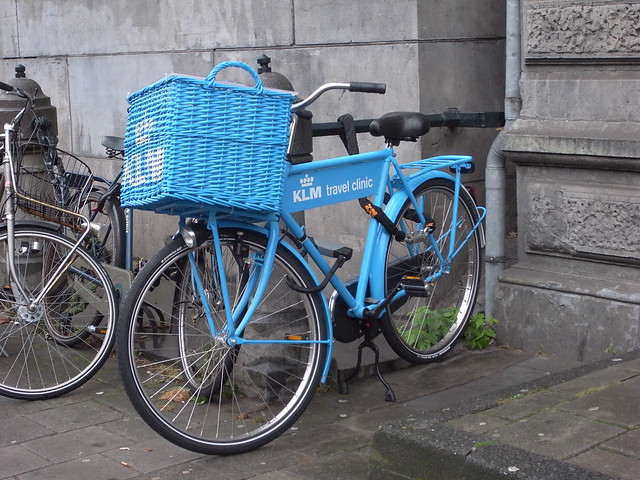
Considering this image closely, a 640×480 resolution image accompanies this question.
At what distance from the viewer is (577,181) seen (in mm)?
5164

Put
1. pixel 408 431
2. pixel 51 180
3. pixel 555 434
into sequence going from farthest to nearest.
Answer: pixel 51 180, pixel 408 431, pixel 555 434

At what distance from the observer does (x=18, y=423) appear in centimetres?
469

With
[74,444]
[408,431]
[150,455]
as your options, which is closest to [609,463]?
[408,431]

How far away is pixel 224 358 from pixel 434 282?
4.46 feet

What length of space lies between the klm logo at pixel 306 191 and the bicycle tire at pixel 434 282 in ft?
1.96

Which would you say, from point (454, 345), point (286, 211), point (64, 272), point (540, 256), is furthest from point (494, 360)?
point (64, 272)

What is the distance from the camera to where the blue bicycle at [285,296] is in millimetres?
4109

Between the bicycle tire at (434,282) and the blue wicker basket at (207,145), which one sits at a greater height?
the blue wicker basket at (207,145)

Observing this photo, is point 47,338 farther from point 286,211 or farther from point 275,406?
point 286,211

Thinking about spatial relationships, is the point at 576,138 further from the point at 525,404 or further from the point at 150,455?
the point at 150,455

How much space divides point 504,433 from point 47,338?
2991 millimetres

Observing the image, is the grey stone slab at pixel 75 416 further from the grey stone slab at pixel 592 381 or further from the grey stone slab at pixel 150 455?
the grey stone slab at pixel 592 381

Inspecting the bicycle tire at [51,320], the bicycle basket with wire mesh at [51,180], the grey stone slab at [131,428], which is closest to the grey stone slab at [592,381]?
the grey stone slab at [131,428]

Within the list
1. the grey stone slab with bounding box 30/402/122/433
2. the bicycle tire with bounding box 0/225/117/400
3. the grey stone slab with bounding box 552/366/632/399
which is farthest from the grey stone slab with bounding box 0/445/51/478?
the grey stone slab with bounding box 552/366/632/399
